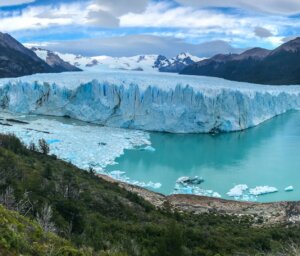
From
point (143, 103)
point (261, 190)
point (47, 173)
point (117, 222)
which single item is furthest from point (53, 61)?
point (117, 222)

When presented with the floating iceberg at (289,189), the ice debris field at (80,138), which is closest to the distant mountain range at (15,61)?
the ice debris field at (80,138)

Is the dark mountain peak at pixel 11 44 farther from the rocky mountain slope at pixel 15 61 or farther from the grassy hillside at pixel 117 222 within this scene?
the grassy hillside at pixel 117 222

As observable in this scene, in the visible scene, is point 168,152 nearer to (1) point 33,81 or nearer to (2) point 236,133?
(2) point 236,133

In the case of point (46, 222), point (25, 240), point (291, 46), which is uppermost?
point (291, 46)

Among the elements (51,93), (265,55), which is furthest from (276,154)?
(265,55)

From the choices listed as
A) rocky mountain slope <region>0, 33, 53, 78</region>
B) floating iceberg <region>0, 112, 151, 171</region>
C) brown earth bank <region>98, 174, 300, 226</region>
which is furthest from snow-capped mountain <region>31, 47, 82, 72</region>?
brown earth bank <region>98, 174, 300, 226</region>

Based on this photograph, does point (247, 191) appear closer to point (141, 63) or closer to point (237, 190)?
point (237, 190)
